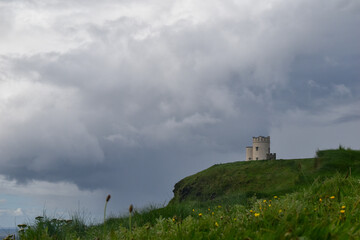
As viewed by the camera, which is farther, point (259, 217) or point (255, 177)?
point (255, 177)

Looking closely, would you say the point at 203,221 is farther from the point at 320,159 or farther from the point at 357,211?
the point at 320,159

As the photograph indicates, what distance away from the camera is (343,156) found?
22.7 meters

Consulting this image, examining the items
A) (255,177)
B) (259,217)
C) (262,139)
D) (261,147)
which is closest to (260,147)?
(261,147)

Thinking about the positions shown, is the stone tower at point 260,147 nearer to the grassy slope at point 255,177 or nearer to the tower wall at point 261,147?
the tower wall at point 261,147

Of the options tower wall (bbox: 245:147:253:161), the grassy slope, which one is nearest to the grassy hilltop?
the grassy slope

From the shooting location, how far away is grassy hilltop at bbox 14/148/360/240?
229 inches

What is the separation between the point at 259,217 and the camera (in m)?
7.05

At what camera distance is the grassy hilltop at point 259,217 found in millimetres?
5824

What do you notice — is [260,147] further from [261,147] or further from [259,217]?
[259,217]

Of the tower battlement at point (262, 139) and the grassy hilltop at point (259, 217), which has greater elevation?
the tower battlement at point (262, 139)

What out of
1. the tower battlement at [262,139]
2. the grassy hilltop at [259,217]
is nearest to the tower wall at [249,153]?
the tower battlement at [262,139]

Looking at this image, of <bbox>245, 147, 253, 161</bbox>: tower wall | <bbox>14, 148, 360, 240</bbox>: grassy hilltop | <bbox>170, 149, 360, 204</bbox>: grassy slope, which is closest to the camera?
<bbox>14, 148, 360, 240</bbox>: grassy hilltop

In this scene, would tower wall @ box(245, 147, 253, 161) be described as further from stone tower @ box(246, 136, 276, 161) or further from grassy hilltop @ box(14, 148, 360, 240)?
grassy hilltop @ box(14, 148, 360, 240)

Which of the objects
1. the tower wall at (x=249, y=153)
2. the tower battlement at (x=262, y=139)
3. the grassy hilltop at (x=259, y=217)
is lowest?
the grassy hilltop at (x=259, y=217)
